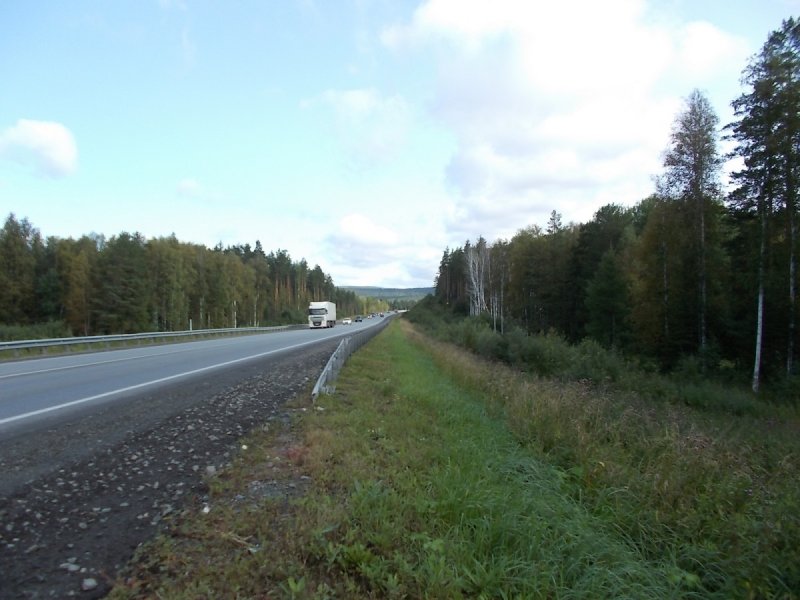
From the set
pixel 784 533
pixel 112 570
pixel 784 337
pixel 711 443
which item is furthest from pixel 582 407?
pixel 784 337

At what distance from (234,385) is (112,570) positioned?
7.78 meters

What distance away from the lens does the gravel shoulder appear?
301 centimetres

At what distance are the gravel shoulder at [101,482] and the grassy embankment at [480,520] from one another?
1.02 ft

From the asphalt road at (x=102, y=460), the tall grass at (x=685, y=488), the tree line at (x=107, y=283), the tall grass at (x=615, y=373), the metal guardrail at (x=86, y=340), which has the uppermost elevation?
the tree line at (x=107, y=283)

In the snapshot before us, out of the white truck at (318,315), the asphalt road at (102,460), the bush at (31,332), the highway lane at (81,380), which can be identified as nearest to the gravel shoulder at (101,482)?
the asphalt road at (102,460)

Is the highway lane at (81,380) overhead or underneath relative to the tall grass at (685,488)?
overhead

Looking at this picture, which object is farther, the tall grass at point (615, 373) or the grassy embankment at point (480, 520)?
the tall grass at point (615, 373)

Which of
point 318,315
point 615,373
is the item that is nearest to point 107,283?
point 318,315

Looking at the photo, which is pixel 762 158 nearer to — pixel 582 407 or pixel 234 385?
pixel 582 407

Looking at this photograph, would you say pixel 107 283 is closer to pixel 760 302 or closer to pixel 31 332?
pixel 31 332

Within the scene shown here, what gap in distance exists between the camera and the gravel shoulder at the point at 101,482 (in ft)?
9.88

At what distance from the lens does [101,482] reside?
4.43m

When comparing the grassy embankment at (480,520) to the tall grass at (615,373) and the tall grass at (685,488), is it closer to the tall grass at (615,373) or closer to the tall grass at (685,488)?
the tall grass at (685,488)

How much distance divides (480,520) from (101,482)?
369cm
